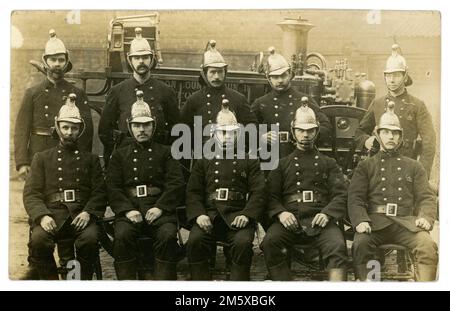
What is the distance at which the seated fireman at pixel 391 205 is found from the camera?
4484 millimetres

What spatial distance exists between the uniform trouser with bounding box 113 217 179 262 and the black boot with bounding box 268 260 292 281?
69 cm

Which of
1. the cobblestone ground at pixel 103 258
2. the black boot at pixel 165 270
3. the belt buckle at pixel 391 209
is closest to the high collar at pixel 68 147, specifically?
the cobblestone ground at pixel 103 258

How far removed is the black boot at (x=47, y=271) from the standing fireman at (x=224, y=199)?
0.98m

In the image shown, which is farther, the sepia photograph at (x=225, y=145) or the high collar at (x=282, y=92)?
the high collar at (x=282, y=92)

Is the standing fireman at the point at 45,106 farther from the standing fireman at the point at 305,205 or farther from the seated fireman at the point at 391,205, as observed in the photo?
the seated fireman at the point at 391,205

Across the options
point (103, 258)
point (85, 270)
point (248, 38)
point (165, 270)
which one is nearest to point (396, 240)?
point (165, 270)

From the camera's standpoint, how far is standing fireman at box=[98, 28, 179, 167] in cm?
457

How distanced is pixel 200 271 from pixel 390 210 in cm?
140

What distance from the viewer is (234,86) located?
4613 mm

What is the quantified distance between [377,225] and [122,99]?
202cm

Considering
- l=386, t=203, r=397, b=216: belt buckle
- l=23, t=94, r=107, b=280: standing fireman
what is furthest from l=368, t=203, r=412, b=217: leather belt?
l=23, t=94, r=107, b=280: standing fireman

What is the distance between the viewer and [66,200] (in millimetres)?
4551

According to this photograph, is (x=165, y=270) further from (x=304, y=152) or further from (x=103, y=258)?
(x=304, y=152)

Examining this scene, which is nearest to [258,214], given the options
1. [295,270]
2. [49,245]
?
[295,270]
